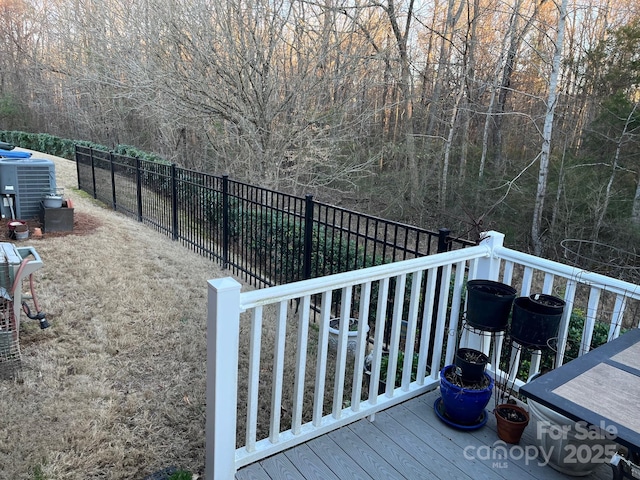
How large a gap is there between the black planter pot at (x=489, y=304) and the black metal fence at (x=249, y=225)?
0.34 metres

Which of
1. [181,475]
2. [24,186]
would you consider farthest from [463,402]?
[24,186]

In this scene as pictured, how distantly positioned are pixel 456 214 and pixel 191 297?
337 inches

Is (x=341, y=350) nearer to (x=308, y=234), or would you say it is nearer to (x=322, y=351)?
(x=322, y=351)

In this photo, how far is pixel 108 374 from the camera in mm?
3172

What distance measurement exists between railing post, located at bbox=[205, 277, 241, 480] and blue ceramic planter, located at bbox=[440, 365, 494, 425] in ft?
3.79

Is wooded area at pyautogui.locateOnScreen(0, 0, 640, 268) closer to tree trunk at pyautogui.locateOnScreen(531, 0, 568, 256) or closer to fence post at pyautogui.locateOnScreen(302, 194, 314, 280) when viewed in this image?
tree trunk at pyautogui.locateOnScreen(531, 0, 568, 256)

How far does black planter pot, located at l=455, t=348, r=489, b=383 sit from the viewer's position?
2410 mm

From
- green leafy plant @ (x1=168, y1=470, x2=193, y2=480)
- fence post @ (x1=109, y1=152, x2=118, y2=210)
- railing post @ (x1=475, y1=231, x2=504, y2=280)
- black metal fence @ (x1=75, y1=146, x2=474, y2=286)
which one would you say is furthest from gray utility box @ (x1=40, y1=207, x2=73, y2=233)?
railing post @ (x1=475, y1=231, x2=504, y2=280)

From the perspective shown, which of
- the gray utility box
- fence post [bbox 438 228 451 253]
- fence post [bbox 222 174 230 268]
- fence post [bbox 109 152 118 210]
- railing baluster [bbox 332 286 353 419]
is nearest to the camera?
railing baluster [bbox 332 286 353 419]

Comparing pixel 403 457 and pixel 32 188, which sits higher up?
Result: pixel 32 188

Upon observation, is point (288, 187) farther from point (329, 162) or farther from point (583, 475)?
point (583, 475)

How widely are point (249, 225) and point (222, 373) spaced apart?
4.21 m

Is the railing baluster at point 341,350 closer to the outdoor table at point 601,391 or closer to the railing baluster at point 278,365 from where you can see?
the railing baluster at point 278,365

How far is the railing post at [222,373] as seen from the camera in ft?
5.59
